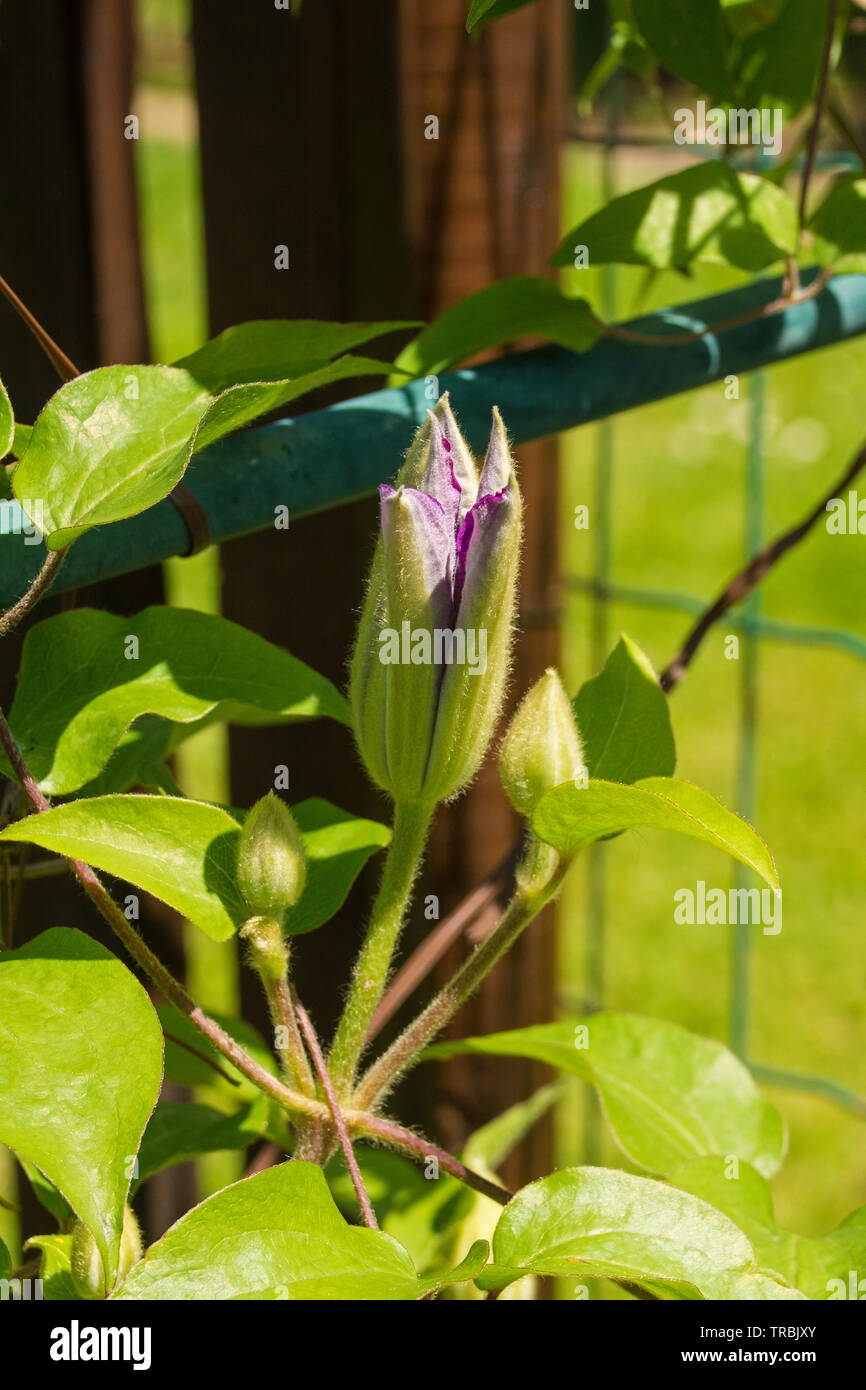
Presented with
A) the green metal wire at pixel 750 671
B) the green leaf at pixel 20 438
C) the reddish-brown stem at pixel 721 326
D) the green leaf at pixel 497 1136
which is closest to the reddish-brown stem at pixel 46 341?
the green leaf at pixel 20 438

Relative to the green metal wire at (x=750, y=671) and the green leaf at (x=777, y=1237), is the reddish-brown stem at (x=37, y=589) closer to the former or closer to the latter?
the green leaf at (x=777, y=1237)

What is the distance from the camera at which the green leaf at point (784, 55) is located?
0.67m

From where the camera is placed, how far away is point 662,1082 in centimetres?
59

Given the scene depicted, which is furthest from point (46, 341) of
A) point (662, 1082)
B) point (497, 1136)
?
point (497, 1136)

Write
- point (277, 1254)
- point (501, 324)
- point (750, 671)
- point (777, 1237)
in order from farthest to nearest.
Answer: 1. point (750, 671)
2. point (501, 324)
3. point (777, 1237)
4. point (277, 1254)

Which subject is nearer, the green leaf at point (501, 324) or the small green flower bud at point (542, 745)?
the small green flower bud at point (542, 745)

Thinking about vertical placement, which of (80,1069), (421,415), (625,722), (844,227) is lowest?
(80,1069)

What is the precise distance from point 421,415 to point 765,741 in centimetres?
207

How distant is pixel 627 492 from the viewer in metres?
3.44

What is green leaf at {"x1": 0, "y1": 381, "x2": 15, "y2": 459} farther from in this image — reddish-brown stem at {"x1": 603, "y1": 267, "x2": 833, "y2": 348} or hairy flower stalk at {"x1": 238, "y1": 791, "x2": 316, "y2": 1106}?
reddish-brown stem at {"x1": 603, "y1": 267, "x2": 833, "y2": 348}

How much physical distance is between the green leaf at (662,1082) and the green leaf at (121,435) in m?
0.27

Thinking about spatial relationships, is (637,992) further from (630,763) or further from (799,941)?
(630,763)

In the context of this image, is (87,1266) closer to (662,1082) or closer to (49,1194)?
(49,1194)

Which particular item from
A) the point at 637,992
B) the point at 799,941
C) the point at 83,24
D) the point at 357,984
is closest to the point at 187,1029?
the point at 357,984
